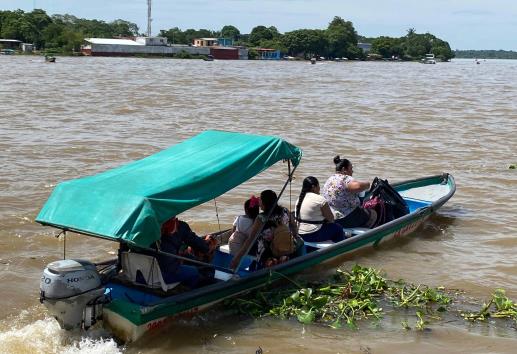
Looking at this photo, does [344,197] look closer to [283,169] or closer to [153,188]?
[153,188]

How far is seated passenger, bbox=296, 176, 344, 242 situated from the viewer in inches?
324

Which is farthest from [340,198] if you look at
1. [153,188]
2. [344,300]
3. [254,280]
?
[153,188]

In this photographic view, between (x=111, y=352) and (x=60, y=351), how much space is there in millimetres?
454

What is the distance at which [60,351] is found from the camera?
245 inches

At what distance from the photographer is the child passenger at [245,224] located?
738 cm

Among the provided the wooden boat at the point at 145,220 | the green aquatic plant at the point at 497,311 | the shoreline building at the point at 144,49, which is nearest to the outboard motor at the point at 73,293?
the wooden boat at the point at 145,220

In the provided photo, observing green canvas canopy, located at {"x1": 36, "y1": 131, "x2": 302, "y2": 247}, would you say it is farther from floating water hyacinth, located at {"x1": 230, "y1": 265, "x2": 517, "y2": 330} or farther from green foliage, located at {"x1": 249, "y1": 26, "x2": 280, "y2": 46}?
green foliage, located at {"x1": 249, "y1": 26, "x2": 280, "y2": 46}

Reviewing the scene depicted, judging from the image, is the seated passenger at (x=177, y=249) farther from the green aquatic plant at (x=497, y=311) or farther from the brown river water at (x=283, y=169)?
the green aquatic plant at (x=497, y=311)

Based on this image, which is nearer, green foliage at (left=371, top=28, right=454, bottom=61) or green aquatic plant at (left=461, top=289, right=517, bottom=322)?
green aquatic plant at (left=461, top=289, right=517, bottom=322)

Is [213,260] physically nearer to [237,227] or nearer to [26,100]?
[237,227]

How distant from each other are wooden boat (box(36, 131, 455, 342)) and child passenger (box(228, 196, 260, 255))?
0.28m

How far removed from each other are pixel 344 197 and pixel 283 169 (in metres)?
6.39

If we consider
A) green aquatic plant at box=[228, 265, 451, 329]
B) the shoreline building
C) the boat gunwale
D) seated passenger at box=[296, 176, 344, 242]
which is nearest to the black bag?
the boat gunwale

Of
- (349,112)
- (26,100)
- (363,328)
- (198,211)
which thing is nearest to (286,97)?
(349,112)
